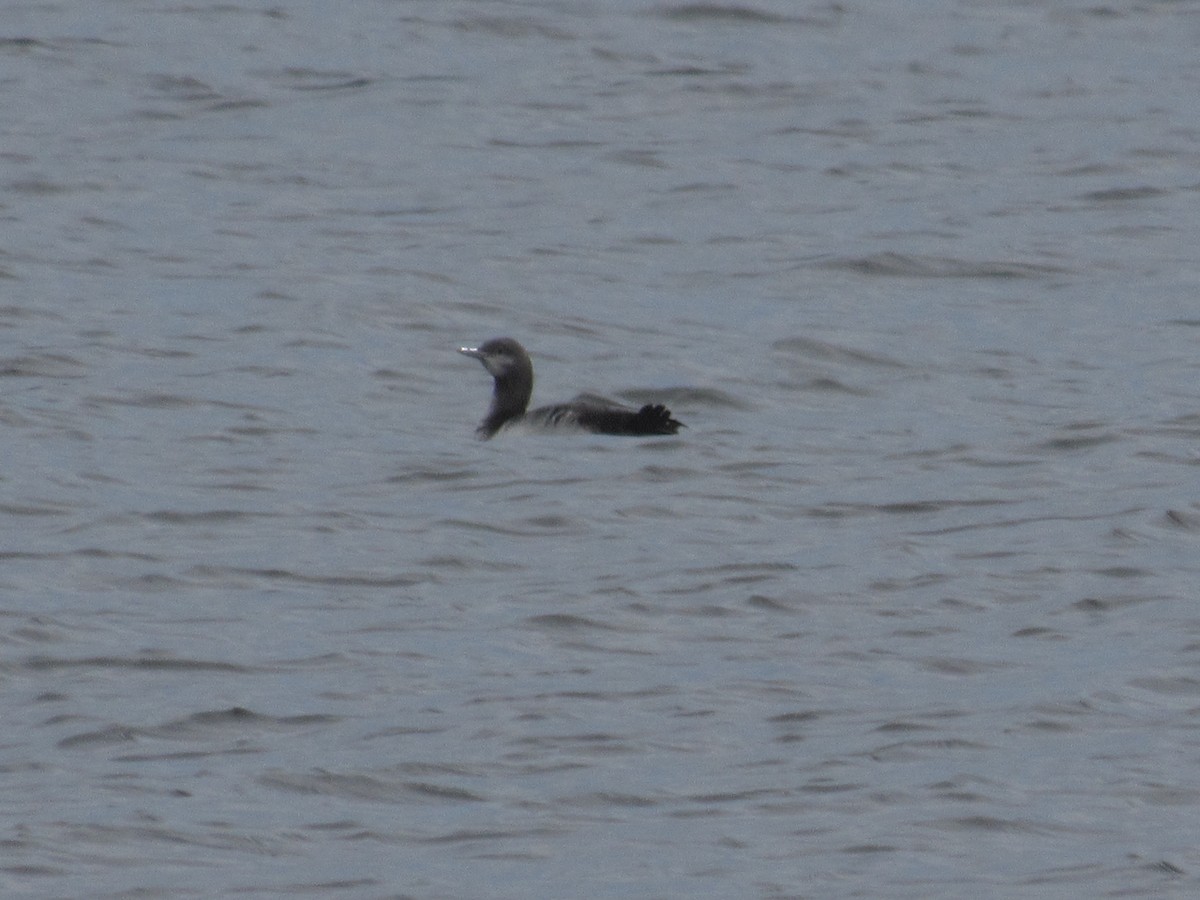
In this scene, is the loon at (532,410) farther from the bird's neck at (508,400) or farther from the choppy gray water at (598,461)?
the choppy gray water at (598,461)

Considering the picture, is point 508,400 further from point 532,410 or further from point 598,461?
point 598,461

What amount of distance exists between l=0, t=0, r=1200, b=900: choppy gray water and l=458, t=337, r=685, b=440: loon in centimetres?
15

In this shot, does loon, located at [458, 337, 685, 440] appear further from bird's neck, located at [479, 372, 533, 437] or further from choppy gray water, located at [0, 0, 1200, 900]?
choppy gray water, located at [0, 0, 1200, 900]

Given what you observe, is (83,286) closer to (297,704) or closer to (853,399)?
(853,399)

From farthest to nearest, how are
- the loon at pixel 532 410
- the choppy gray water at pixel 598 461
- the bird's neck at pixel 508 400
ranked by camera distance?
the bird's neck at pixel 508 400 → the loon at pixel 532 410 → the choppy gray water at pixel 598 461

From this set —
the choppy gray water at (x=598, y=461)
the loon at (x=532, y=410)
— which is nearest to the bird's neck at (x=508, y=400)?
the loon at (x=532, y=410)

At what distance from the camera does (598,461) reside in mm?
12734

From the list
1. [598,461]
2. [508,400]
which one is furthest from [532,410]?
[598,461]

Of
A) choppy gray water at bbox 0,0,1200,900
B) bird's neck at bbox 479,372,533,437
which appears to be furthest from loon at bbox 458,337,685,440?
choppy gray water at bbox 0,0,1200,900

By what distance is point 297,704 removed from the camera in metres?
8.75

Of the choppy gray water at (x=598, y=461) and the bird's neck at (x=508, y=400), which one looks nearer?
the choppy gray water at (x=598, y=461)

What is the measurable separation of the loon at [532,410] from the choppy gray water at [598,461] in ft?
0.48

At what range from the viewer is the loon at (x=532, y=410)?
12742mm

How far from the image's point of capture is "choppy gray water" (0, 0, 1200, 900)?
7.82m
